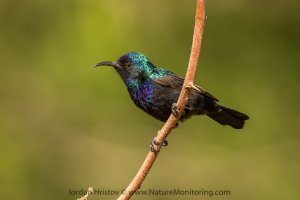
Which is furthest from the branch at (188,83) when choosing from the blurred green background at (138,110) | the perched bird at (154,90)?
the blurred green background at (138,110)

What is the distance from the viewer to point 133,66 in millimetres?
5105

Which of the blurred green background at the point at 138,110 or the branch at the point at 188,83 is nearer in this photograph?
the branch at the point at 188,83

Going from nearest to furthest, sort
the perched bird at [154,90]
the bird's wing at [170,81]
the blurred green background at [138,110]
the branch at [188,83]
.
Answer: the branch at [188,83]
the perched bird at [154,90]
the bird's wing at [170,81]
the blurred green background at [138,110]

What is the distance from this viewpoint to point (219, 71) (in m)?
8.66

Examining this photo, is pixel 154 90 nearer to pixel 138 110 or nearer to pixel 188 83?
pixel 188 83

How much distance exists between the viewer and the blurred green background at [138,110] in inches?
341

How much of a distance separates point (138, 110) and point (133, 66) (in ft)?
12.7

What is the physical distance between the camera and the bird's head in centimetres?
507

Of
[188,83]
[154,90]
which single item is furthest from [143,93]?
[188,83]

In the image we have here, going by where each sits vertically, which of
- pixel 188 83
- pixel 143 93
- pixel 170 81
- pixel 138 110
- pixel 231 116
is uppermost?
pixel 188 83

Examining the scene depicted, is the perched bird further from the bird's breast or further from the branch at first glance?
the branch

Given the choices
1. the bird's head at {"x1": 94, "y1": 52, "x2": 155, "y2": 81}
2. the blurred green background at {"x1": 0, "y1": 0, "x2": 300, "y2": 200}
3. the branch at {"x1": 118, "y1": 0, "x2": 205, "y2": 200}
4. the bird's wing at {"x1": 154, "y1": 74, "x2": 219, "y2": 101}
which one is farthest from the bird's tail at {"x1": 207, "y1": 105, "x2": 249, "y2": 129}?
the blurred green background at {"x1": 0, "y1": 0, "x2": 300, "y2": 200}

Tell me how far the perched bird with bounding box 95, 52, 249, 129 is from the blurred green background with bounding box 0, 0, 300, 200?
3.32m

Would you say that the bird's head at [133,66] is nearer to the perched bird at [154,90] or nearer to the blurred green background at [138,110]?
the perched bird at [154,90]
